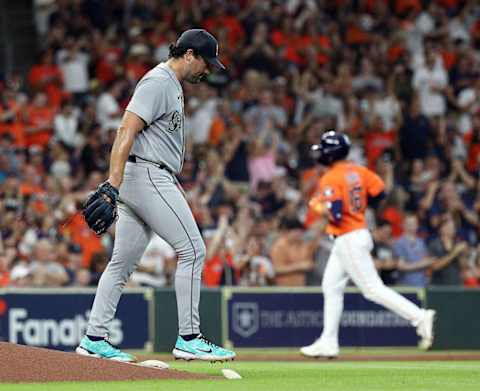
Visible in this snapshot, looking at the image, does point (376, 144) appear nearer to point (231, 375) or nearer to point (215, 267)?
point (215, 267)

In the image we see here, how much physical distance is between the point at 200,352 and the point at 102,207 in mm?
1155

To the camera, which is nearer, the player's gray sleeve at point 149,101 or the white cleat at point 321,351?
the player's gray sleeve at point 149,101

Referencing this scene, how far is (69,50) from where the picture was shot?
64.8ft

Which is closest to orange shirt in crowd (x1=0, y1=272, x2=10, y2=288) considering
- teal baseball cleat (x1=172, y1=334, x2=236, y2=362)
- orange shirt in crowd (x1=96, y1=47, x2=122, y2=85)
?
orange shirt in crowd (x1=96, y1=47, x2=122, y2=85)

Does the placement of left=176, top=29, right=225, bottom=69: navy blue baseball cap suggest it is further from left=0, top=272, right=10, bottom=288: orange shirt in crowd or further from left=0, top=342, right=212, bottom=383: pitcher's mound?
left=0, top=272, right=10, bottom=288: orange shirt in crowd

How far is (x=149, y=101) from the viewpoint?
8266mm

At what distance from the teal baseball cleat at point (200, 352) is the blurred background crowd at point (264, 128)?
283 inches

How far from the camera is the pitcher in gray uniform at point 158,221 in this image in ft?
27.4

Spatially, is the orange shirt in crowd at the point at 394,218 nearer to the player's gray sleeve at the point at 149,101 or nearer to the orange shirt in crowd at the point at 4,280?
the orange shirt in crowd at the point at 4,280

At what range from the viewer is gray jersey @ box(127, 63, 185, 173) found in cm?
828

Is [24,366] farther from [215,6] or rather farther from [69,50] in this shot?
[215,6]

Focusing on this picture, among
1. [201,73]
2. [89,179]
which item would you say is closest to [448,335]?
[89,179]

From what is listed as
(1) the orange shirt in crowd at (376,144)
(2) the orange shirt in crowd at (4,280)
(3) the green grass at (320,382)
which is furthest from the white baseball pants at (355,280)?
(1) the orange shirt in crowd at (376,144)

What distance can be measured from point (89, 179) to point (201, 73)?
9315mm
